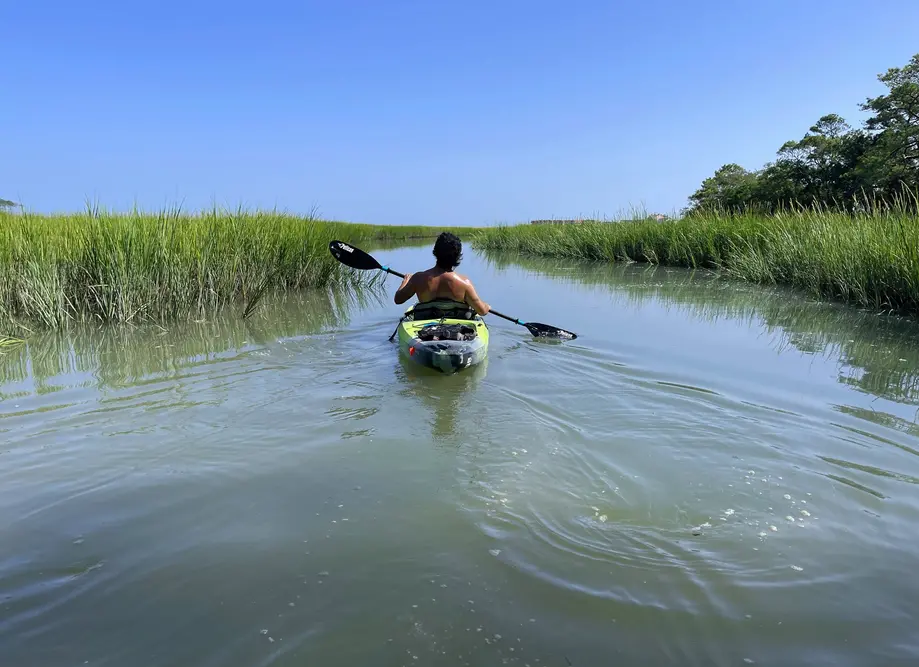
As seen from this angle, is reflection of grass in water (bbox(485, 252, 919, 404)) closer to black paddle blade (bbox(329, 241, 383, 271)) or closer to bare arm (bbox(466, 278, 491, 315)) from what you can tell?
bare arm (bbox(466, 278, 491, 315))

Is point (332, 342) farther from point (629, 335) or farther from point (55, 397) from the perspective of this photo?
point (629, 335)

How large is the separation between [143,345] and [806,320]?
900 centimetres

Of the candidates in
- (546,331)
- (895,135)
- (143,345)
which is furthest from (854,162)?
(143,345)

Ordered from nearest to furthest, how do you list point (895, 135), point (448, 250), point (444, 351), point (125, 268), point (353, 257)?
point (444, 351)
point (448, 250)
point (125, 268)
point (353, 257)
point (895, 135)

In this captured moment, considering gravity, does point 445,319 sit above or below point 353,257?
below

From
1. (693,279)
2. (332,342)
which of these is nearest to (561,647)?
(332,342)

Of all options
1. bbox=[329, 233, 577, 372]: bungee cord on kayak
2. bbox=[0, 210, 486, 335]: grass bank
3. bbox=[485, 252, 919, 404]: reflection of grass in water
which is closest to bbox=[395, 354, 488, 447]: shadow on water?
bbox=[329, 233, 577, 372]: bungee cord on kayak

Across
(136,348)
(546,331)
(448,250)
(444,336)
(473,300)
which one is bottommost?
(136,348)

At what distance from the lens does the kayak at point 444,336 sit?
530cm

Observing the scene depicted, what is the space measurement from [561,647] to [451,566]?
2.02ft

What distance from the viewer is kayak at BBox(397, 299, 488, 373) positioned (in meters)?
5.30

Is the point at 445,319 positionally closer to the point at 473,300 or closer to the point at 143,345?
the point at 473,300

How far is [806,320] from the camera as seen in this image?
8094mm

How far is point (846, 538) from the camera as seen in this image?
2.60 metres
